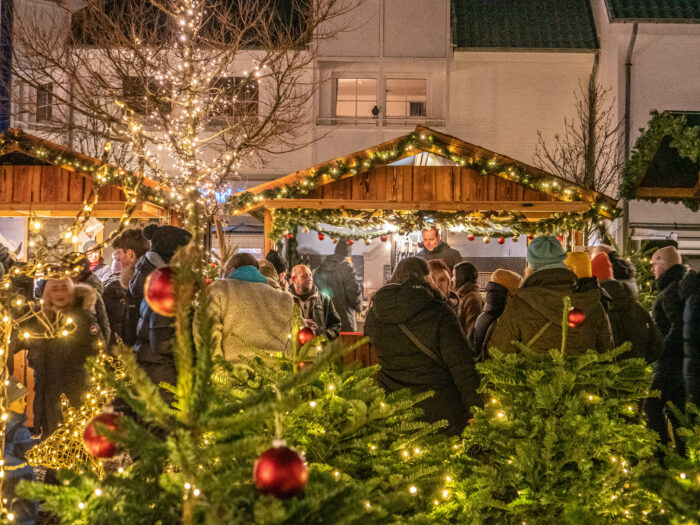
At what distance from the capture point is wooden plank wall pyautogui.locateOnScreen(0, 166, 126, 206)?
1215cm

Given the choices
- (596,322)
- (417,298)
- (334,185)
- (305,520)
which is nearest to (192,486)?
(305,520)

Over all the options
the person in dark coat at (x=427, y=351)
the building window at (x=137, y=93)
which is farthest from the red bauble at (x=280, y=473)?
the building window at (x=137, y=93)

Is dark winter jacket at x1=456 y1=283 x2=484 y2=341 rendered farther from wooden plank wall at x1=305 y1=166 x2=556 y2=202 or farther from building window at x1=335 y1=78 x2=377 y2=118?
building window at x1=335 y1=78 x2=377 y2=118

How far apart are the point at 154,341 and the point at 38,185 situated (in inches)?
306

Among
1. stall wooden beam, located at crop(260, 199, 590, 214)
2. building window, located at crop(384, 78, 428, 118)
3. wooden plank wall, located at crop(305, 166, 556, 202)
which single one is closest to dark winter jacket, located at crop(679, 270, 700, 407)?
stall wooden beam, located at crop(260, 199, 590, 214)

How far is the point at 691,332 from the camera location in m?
6.82

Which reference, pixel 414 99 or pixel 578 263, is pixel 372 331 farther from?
pixel 414 99

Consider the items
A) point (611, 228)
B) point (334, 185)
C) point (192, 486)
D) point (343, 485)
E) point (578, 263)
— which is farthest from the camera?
point (611, 228)

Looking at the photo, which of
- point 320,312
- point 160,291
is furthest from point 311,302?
point 160,291

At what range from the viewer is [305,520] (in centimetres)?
183

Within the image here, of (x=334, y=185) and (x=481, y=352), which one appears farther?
(x=334, y=185)

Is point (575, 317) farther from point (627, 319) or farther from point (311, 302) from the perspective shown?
point (311, 302)

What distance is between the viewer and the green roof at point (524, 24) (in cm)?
2016

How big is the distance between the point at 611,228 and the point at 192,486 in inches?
736
